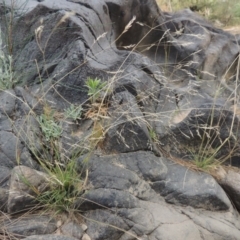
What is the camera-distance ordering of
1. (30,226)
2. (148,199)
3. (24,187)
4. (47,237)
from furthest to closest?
1. (148,199)
2. (24,187)
3. (30,226)
4. (47,237)

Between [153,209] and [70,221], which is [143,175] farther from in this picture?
[70,221]

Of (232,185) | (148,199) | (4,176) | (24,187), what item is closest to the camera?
(24,187)

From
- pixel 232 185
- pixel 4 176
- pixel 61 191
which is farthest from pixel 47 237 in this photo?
pixel 232 185

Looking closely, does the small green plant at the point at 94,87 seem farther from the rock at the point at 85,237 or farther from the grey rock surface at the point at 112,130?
the rock at the point at 85,237

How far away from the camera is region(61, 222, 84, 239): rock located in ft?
8.40

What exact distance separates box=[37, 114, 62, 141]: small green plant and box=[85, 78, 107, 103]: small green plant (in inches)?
13.1

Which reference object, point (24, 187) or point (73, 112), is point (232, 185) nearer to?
point (73, 112)

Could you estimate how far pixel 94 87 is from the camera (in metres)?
3.03

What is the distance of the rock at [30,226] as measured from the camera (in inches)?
98.4

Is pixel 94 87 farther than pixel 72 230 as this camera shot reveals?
Yes

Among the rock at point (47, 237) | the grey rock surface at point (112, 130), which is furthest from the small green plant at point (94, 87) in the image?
the rock at point (47, 237)

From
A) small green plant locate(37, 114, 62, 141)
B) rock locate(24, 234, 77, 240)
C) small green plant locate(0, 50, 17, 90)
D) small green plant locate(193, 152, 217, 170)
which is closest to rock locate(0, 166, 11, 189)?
small green plant locate(37, 114, 62, 141)

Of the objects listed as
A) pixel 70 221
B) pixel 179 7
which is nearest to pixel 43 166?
pixel 70 221

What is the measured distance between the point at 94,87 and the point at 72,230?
1.03 meters
